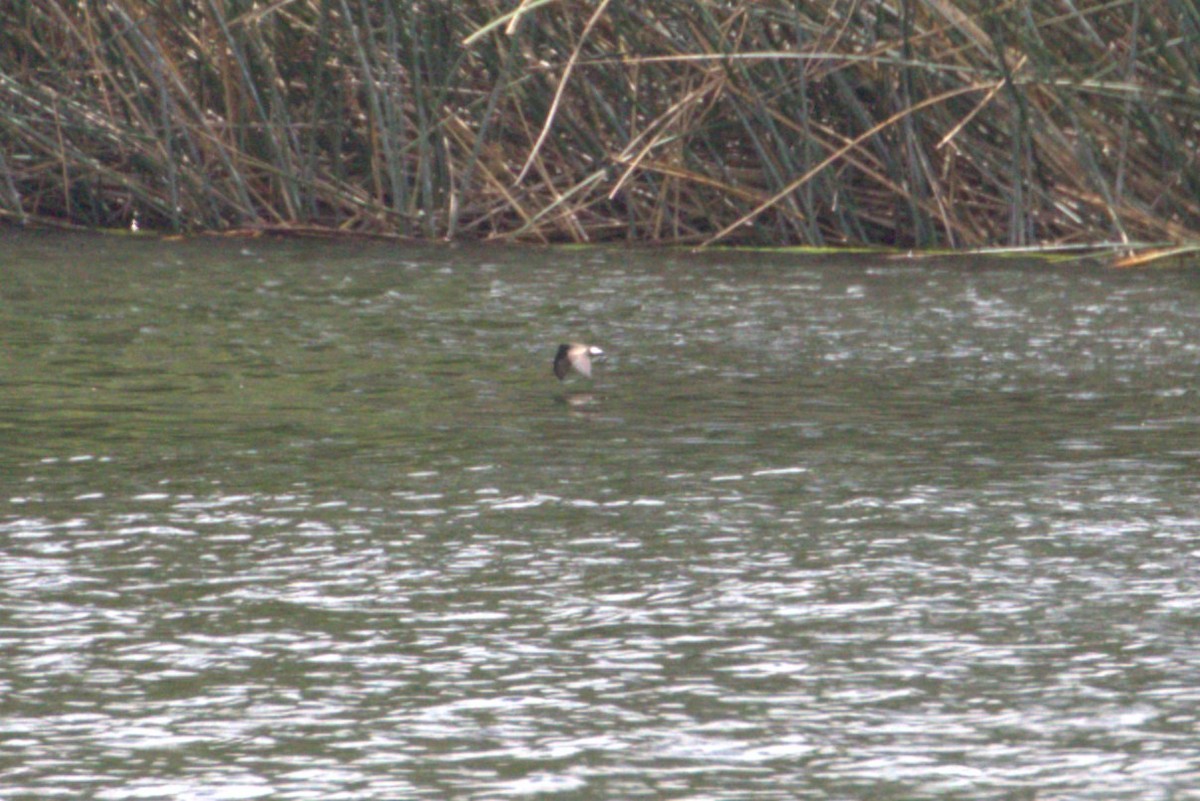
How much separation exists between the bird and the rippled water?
8cm

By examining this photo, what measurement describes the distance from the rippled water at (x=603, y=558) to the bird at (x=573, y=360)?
0.25 feet

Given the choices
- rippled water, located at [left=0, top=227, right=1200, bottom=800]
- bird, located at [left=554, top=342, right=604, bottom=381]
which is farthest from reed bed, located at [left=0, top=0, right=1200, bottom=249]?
bird, located at [left=554, top=342, right=604, bottom=381]

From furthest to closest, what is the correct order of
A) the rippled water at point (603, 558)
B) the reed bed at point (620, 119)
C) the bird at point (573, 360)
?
1. the reed bed at point (620, 119)
2. the bird at point (573, 360)
3. the rippled water at point (603, 558)

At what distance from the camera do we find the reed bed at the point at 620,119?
1091cm

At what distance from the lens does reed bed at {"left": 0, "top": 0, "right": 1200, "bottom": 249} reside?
35.8 feet

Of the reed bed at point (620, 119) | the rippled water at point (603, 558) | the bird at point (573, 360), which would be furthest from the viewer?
the reed bed at point (620, 119)

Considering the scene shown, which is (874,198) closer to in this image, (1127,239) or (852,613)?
(1127,239)

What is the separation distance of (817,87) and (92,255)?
11.7 ft

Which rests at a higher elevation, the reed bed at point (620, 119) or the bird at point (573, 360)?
the reed bed at point (620, 119)

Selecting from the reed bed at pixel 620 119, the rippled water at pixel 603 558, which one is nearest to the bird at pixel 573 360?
the rippled water at pixel 603 558

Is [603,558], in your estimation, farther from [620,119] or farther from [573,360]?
[620,119]

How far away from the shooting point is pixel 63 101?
1249cm

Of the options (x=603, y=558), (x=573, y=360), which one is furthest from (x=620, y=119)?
(x=603, y=558)

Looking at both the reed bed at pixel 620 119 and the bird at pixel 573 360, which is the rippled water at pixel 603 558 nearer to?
the bird at pixel 573 360
